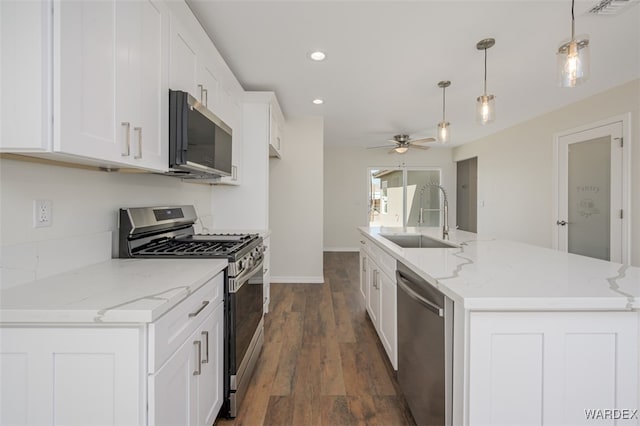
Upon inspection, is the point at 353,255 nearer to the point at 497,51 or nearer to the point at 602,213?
the point at 602,213

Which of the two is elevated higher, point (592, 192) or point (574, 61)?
point (574, 61)

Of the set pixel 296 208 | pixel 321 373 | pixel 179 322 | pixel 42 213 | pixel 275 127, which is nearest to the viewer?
pixel 179 322

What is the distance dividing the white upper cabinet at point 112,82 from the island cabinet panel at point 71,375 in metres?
0.58

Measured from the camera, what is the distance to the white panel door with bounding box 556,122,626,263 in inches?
140

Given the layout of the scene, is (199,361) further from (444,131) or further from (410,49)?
(444,131)

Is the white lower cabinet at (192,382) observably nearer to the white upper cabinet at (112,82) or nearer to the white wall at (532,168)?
the white upper cabinet at (112,82)

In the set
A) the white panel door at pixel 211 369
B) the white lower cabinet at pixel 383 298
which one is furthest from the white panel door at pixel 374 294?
the white panel door at pixel 211 369

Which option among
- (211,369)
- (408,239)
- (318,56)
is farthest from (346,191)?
(211,369)

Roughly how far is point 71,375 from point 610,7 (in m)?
3.38

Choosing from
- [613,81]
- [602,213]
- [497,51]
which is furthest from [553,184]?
[497,51]

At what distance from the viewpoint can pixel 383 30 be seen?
227cm

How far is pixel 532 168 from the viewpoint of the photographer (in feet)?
16.1

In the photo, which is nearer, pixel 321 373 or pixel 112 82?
pixel 112 82

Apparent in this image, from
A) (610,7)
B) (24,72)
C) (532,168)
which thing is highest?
(610,7)
